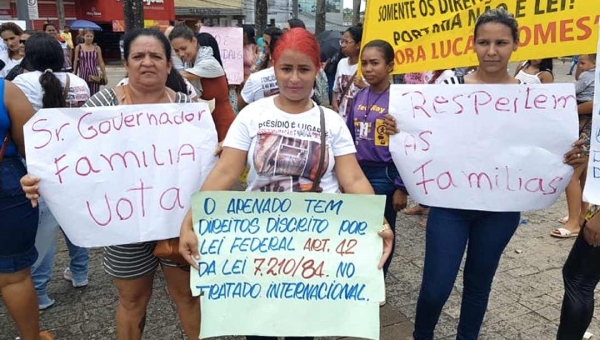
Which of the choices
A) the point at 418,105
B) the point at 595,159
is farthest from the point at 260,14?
the point at 595,159

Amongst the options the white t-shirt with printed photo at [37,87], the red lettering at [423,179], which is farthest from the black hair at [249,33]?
the red lettering at [423,179]

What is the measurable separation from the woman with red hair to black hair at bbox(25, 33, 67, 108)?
6.71 feet

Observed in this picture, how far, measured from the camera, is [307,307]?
2010mm

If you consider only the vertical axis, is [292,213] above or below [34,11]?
below

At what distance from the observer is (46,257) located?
3258 mm

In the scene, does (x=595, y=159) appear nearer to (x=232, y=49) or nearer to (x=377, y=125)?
(x=377, y=125)

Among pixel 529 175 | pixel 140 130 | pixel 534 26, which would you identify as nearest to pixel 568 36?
pixel 534 26

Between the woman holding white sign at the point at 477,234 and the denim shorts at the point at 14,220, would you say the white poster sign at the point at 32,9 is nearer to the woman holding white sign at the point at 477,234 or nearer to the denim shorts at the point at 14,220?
the denim shorts at the point at 14,220

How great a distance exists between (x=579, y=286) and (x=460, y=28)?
1.54m

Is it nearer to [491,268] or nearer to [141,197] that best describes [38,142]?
[141,197]

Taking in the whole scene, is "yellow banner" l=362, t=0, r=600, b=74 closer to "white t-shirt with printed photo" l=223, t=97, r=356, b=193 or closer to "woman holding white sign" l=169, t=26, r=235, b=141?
"white t-shirt with printed photo" l=223, t=97, r=356, b=193

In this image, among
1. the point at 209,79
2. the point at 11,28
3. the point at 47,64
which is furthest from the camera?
the point at 11,28

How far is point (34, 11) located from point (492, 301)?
1300 centimetres

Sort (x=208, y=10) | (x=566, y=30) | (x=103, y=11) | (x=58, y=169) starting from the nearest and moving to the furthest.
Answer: (x=58, y=169) → (x=566, y=30) → (x=103, y=11) → (x=208, y=10)
